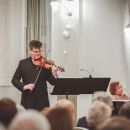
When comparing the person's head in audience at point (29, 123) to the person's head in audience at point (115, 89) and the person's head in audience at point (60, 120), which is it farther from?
the person's head in audience at point (115, 89)

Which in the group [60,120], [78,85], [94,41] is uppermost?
[94,41]

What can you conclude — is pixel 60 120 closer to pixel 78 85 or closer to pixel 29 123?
pixel 29 123

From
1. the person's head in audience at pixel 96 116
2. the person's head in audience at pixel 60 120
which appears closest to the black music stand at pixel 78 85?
the person's head in audience at pixel 96 116

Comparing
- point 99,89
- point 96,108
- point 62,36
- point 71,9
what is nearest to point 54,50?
point 62,36

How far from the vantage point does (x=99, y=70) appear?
316 inches

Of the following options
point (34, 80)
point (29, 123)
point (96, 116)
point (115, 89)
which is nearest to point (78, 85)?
point (34, 80)

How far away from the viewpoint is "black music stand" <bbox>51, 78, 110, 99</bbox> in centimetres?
A: 511

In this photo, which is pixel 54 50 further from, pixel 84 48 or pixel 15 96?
pixel 15 96

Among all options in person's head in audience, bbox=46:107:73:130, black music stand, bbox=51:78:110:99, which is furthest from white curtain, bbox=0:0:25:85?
person's head in audience, bbox=46:107:73:130

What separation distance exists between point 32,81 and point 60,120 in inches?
115

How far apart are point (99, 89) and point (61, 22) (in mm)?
2926

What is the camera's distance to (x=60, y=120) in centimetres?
A: 228

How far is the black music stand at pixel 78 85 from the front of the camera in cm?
511

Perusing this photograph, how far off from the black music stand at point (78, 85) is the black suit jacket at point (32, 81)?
15 centimetres
